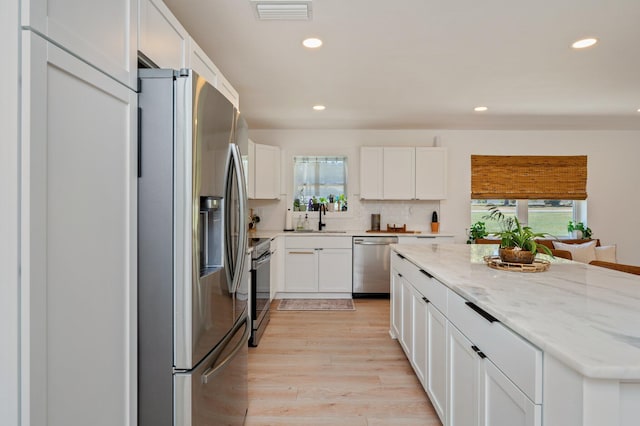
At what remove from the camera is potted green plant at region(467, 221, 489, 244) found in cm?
539

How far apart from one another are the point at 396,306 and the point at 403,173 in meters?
2.50

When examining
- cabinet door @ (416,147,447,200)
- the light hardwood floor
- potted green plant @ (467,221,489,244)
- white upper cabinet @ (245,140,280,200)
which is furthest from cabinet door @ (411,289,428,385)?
potted green plant @ (467,221,489,244)

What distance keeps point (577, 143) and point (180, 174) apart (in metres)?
6.09

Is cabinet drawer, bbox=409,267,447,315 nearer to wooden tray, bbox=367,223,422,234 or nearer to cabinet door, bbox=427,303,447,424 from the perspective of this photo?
cabinet door, bbox=427,303,447,424

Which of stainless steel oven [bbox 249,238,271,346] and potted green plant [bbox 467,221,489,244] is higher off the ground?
potted green plant [bbox 467,221,489,244]

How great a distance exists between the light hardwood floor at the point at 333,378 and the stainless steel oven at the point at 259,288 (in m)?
0.11

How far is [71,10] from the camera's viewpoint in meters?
0.98

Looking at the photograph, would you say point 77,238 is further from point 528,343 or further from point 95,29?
point 528,343

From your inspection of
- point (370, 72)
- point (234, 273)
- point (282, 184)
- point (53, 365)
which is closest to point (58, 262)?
point (53, 365)

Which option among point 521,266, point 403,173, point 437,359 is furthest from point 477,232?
point 437,359

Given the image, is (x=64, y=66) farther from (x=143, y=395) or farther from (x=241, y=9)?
(x=241, y=9)

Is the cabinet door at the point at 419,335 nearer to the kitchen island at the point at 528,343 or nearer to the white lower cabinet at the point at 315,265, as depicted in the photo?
the kitchen island at the point at 528,343

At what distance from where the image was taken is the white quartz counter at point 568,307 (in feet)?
2.97

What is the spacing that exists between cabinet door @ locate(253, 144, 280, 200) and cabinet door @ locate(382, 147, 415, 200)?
1.53 m
